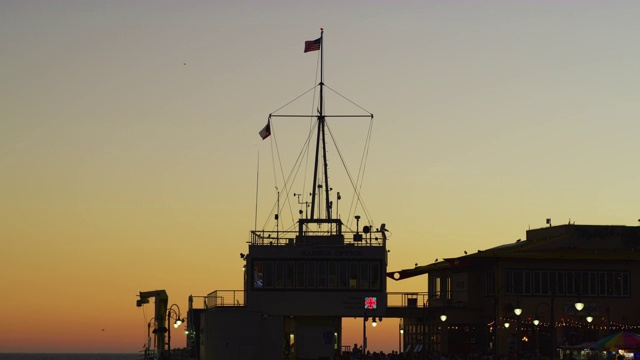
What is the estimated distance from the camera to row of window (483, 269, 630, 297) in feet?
268

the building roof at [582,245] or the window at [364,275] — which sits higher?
the building roof at [582,245]

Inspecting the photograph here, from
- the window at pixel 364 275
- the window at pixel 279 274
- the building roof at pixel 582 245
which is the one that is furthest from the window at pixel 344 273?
the building roof at pixel 582 245

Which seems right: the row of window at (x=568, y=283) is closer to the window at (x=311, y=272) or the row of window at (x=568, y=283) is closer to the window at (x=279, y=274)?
the window at (x=311, y=272)

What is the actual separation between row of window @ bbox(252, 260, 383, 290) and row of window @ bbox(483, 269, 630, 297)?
9701 mm

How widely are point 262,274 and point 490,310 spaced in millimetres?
16790

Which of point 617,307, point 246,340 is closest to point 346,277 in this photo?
point 246,340

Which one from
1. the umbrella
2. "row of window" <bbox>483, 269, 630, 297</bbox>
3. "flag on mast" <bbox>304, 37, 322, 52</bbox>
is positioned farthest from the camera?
"row of window" <bbox>483, 269, 630, 297</bbox>


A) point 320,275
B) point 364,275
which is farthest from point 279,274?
point 364,275

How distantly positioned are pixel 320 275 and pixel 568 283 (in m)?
17.8

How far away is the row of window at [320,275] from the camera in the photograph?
79.3 m

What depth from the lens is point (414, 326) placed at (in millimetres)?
93312

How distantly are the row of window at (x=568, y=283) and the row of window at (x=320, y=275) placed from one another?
9.70m

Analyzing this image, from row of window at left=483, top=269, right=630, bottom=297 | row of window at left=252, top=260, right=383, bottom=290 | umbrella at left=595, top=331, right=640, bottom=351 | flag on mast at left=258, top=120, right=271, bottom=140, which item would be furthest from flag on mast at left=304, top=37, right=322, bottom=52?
umbrella at left=595, top=331, right=640, bottom=351

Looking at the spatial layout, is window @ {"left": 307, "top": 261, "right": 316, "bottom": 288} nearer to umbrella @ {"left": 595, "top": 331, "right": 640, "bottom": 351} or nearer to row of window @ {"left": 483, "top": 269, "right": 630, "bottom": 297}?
row of window @ {"left": 483, "top": 269, "right": 630, "bottom": 297}
